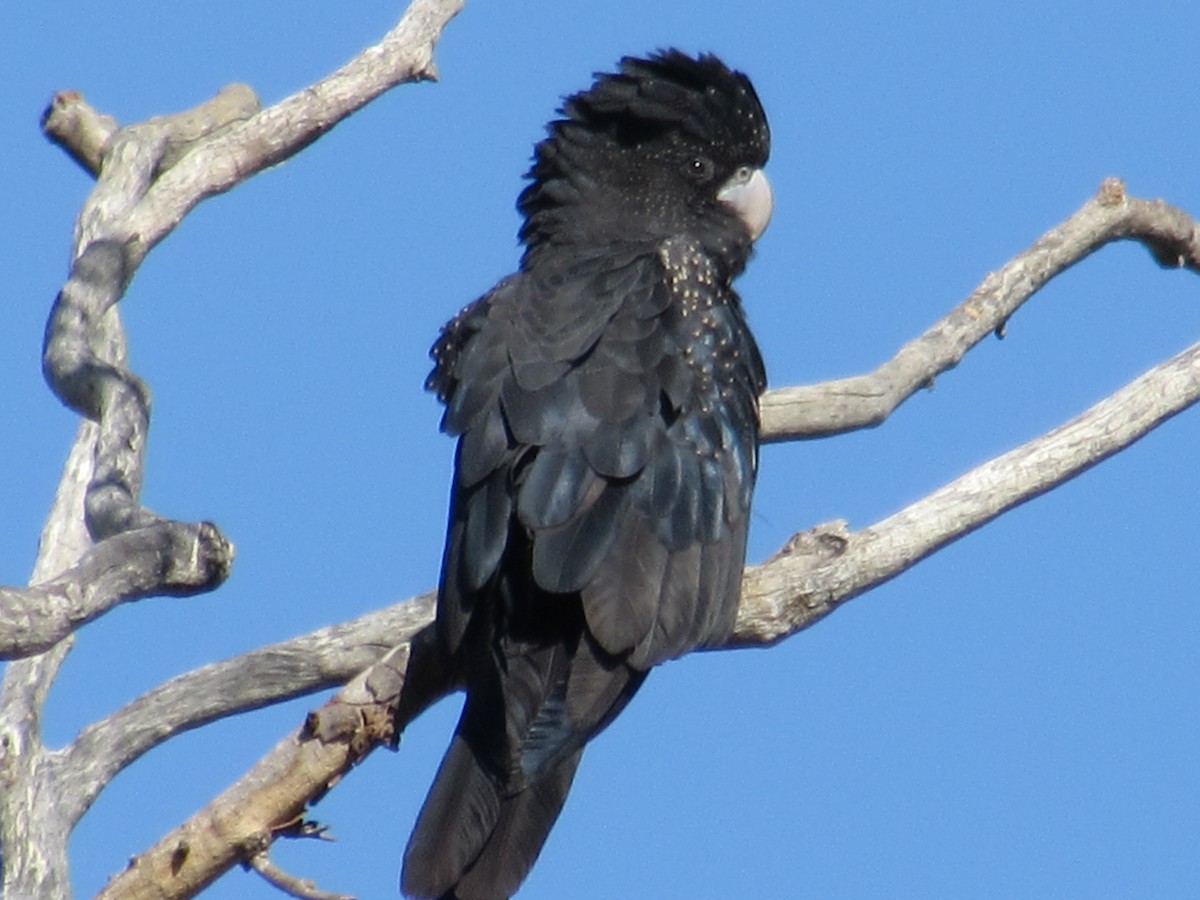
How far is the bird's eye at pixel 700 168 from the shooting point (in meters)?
5.12

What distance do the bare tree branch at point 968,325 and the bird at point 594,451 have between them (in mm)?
538

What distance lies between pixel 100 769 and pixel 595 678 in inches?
61.1

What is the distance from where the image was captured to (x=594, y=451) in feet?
13.7

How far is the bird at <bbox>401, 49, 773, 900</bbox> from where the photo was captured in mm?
3863

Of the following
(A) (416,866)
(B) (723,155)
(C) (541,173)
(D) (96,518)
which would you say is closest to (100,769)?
(D) (96,518)

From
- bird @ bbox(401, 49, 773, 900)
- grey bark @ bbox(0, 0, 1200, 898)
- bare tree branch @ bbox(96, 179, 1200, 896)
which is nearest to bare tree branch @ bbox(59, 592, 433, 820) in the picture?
grey bark @ bbox(0, 0, 1200, 898)

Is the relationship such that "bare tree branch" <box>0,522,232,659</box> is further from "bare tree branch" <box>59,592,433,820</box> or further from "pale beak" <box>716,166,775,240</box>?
"pale beak" <box>716,166,775,240</box>

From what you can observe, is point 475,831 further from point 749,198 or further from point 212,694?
point 749,198

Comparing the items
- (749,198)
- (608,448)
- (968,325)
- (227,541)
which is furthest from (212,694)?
(968,325)

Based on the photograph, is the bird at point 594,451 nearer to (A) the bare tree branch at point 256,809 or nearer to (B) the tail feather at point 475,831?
(B) the tail feather at point 475,831

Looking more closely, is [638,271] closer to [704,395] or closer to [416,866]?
[704,395]

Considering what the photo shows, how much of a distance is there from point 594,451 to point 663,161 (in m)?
1.27

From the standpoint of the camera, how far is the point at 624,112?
510 centimetres

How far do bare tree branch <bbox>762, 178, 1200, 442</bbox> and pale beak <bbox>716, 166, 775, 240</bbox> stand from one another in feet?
1.82
